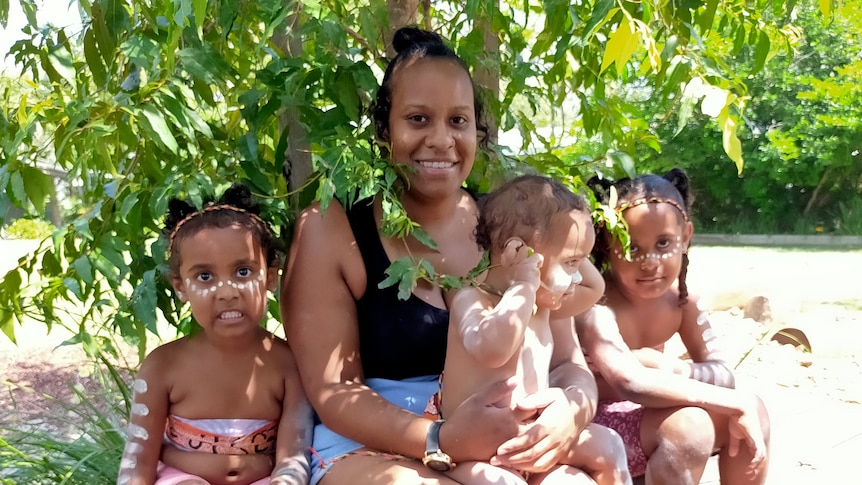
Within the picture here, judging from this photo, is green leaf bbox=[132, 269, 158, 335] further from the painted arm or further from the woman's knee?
the woman's knee

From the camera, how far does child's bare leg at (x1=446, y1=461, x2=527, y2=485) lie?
182cm

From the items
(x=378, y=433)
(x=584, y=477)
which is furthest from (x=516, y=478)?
(x=378, y=433)

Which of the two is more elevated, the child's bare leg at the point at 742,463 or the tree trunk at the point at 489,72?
the tree trunk at the point at 489,72

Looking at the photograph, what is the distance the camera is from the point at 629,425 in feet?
7.93

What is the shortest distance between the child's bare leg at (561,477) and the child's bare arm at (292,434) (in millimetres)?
578

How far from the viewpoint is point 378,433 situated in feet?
6.48

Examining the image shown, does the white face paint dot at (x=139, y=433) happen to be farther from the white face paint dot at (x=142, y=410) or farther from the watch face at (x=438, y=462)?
the watch face at (x=438, y=462)

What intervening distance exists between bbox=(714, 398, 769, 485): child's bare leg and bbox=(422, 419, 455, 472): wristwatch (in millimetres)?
841

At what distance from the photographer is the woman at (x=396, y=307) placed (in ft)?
6.47

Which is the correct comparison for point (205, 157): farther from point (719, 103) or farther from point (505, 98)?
point (719, 103)

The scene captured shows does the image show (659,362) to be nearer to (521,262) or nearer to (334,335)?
(521,262)

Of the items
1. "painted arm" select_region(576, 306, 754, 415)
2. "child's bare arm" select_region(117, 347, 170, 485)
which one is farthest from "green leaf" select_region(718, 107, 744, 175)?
"child's bare arm" select_region(117, 347, 170, 485)

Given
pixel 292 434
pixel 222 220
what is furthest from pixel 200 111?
pixel 292 434

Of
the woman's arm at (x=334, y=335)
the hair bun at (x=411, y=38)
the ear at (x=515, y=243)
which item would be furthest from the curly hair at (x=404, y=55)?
the ear at (x=515, y=243)
